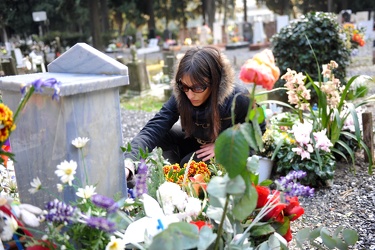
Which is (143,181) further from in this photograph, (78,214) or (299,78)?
(299,78)

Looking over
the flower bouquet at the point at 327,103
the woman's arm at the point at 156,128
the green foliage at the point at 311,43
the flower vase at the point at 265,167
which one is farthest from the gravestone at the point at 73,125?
the green foliage at the point at 311,43

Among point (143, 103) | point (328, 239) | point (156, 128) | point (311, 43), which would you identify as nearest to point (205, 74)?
point (156, 128)

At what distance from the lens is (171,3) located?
3031 cm

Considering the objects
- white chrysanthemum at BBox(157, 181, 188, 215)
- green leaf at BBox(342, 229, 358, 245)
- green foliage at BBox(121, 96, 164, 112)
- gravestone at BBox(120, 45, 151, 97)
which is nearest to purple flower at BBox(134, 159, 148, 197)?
white chrysanthemum at BBox(157, 181, 188, 215)

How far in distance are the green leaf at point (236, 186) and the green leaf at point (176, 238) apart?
165mm

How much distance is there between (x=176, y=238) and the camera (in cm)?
102

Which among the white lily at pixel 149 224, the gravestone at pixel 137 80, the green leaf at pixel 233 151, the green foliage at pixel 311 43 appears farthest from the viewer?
the gravestone at pixel 137 80

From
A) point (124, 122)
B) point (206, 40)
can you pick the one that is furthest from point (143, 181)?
point (206, 40)

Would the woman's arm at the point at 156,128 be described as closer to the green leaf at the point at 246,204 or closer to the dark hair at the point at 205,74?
the dark hair at the point at 205,74

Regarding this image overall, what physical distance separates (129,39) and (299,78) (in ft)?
68.3

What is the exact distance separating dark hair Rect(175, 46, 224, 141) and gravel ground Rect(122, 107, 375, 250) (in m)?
0.82

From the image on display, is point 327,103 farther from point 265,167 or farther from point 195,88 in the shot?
point 195,88

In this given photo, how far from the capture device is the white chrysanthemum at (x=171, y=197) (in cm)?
134

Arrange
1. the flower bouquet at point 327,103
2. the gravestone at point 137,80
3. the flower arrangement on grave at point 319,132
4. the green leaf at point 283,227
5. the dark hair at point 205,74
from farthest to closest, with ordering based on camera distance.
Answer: the gravestone at point 137,80, the flower bouquet at point 327,103, the flower arrangement on grave at point 319,132, the dark hair at point 205,74, the green leaf at point 283,227
